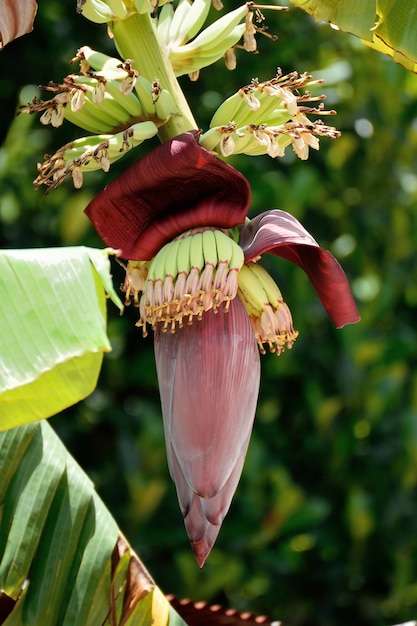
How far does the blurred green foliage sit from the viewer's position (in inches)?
74.7

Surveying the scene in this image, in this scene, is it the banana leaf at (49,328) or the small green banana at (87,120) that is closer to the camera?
the banana leaf at (49,328)

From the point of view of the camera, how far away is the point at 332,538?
6.63 ft

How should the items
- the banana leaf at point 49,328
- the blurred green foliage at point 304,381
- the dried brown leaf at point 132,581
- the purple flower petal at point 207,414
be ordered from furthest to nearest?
1. the blurred green foliage at point 304,381
2. the dried brown leaf at point 132,581
3. the purple flower petal at point 207,414
4. the banana leaf at point 49,328

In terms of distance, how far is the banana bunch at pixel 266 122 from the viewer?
30.8 inches

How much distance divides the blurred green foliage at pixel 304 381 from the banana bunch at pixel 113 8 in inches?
41.9

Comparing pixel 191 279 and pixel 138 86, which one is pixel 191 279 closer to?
pixel 191 279

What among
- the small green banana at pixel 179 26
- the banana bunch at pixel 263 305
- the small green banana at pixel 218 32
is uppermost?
the small green banana at pixel 179 26

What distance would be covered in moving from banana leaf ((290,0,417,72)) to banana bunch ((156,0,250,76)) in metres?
0.09

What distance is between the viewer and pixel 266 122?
33.0 inches

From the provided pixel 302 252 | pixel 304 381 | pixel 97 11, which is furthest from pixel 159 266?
pixel 304 381

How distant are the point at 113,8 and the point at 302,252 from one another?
0.81ft

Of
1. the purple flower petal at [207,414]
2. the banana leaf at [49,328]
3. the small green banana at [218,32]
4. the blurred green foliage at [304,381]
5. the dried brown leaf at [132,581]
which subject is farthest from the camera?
the blurred green foliage at [304,381]

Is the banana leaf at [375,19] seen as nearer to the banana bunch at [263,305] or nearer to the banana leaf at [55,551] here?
the banana bunch at [263,305]

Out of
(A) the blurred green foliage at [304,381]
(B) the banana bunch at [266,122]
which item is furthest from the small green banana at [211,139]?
(A) the blurred green foliage at [304,381]
